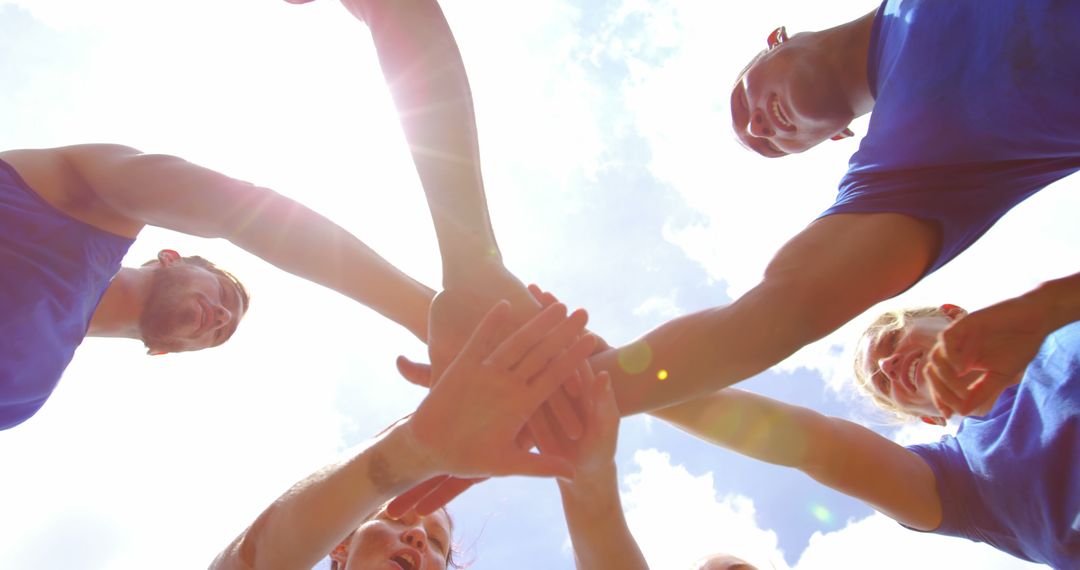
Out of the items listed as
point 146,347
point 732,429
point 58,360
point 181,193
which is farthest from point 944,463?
point 146,347

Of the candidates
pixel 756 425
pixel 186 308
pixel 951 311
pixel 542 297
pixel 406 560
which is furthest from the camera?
pixel 186 308

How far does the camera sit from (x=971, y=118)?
219cm

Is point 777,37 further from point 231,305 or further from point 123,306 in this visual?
point 123,306

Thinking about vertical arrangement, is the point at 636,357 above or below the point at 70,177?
below

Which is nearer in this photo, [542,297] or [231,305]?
[542,297]

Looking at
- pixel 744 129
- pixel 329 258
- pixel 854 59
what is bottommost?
pixel 329 258

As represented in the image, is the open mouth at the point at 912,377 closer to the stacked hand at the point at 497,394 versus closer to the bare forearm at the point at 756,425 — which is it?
the bare forearm at the point at 756,425

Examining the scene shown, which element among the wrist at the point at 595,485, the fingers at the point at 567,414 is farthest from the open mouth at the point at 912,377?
the fingers at the point at 567,414

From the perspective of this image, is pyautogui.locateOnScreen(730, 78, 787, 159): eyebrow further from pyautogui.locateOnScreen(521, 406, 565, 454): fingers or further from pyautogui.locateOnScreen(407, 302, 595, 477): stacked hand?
pyautogui.locateOnScreen(521, 406, 565, 454): fingers

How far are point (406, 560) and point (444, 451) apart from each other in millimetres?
2066

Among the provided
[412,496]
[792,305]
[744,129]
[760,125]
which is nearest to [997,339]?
[792,305]

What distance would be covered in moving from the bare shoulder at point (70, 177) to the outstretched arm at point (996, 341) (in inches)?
151

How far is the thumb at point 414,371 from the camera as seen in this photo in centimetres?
259

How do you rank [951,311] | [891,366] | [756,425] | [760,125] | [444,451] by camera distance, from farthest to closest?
1. [951,311]
2. [891,366]
3. [760,125]
4. [756,425]
5. [444,451]
